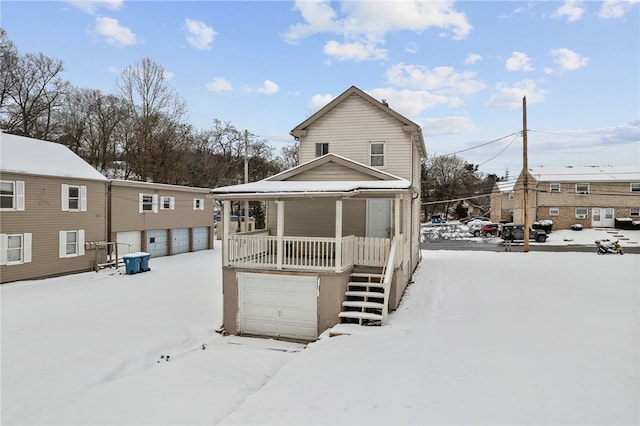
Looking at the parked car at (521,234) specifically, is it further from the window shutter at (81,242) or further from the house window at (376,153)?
the window shutter at (81,242)

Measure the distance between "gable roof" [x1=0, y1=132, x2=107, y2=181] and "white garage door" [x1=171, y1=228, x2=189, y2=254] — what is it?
778 cm

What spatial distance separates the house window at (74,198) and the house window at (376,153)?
16.6 m

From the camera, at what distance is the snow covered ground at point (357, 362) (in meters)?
5.57

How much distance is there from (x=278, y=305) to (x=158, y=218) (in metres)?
18.8

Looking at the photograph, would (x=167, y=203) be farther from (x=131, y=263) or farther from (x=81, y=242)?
(x=131, y=263)

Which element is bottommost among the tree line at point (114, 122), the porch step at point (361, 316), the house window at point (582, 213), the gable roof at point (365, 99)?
the porch step at point (361, 316)

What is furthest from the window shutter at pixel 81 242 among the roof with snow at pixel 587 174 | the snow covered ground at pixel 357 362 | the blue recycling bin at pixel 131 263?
the roof with snow at pixel 587 174

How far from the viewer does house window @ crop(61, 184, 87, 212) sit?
65.8 feet

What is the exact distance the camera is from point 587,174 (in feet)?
131

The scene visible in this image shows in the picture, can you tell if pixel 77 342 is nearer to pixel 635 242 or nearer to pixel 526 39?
pixel 526 39

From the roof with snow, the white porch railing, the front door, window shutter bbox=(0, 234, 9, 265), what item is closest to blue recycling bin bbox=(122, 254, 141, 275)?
window shutter bbox=(0, 234, 9, 265)

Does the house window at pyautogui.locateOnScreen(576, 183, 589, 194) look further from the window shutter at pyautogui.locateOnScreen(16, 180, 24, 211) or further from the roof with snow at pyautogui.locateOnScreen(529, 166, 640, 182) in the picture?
the window shutter at pyautogui.locateOnScreen(16, 180, 24, 211)

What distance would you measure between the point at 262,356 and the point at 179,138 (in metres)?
34.4

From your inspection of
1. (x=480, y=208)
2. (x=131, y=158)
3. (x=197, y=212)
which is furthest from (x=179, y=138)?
(x=480, y=208)
